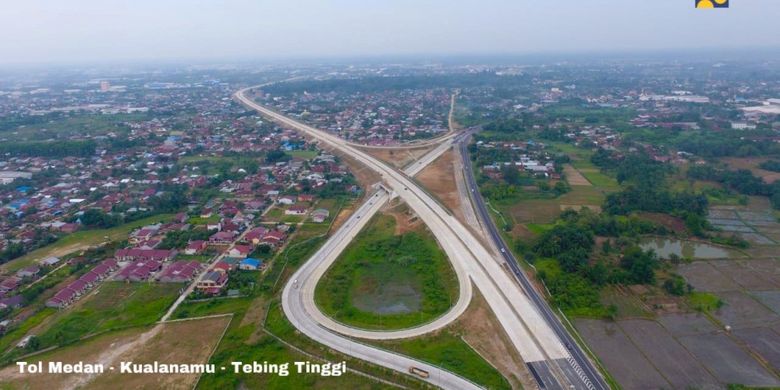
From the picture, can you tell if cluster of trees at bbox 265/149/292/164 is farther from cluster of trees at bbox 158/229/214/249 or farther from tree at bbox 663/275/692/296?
tree at bbox 663/275/692/296

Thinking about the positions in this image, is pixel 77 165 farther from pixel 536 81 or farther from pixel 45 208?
pixel 536 81

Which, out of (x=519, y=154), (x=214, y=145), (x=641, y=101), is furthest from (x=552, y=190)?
(x=641, y=101)

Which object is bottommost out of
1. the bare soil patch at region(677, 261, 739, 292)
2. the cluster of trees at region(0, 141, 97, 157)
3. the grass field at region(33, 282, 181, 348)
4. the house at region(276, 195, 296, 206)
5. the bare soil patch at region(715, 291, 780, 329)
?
the bare soil patch at region(715, 291, 780, 329)

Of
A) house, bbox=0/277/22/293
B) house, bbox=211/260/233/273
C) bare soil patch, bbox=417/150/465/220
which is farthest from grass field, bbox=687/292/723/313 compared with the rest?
house, bbox=0/277/22/293

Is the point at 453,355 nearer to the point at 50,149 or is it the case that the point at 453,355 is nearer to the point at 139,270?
the point at 139,270

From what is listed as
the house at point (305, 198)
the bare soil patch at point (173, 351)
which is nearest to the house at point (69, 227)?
the house at point (305, 198)

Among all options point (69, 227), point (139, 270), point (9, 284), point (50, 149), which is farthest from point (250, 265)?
point (50, 149)
